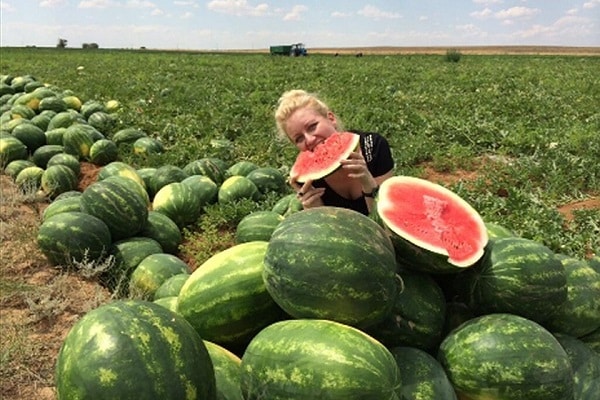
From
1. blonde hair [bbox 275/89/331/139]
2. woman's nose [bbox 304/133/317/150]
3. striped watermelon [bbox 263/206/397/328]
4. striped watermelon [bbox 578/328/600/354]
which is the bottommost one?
striped watermelon [bbox 578/328/600/354]

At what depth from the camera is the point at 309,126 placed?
3477 millimetres

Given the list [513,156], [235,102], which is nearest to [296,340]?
[513,156]

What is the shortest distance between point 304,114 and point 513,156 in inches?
203

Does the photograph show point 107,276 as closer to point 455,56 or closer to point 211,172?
point 211,172

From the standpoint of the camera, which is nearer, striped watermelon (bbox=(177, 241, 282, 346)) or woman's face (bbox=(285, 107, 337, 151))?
striped watermelon (bbox=(177, 241, 282, 346))

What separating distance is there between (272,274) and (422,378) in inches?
24.7

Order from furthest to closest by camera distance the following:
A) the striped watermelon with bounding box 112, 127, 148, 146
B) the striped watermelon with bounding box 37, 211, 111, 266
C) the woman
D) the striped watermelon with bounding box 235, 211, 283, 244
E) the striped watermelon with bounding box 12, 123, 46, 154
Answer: the striped watermelon with bounding box 112, 127, 148, 146
the striped watermelon with bounding box 12, 123, 46, 154
the striped watermelon with bounding box 235, 211, 283, 244
the striped watermelon with bounding box 37, 211, 111, 266
the woman

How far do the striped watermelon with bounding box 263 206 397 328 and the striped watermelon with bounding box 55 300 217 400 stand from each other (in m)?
0.36

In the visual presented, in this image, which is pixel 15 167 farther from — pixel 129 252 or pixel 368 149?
pixel 368 149

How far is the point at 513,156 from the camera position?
7.67 meters

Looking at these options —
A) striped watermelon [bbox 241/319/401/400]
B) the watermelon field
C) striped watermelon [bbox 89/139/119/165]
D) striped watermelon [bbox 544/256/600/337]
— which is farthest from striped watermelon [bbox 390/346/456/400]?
striped watermelon [bbox 89/139/119/165]

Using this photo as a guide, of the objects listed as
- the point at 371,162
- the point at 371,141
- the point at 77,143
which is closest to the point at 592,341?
the point at 371,162

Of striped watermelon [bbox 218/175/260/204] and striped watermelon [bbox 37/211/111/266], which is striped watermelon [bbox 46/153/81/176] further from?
striped watermelon [bbox 37/211/111/266]

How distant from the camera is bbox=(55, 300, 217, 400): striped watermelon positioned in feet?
5.23
